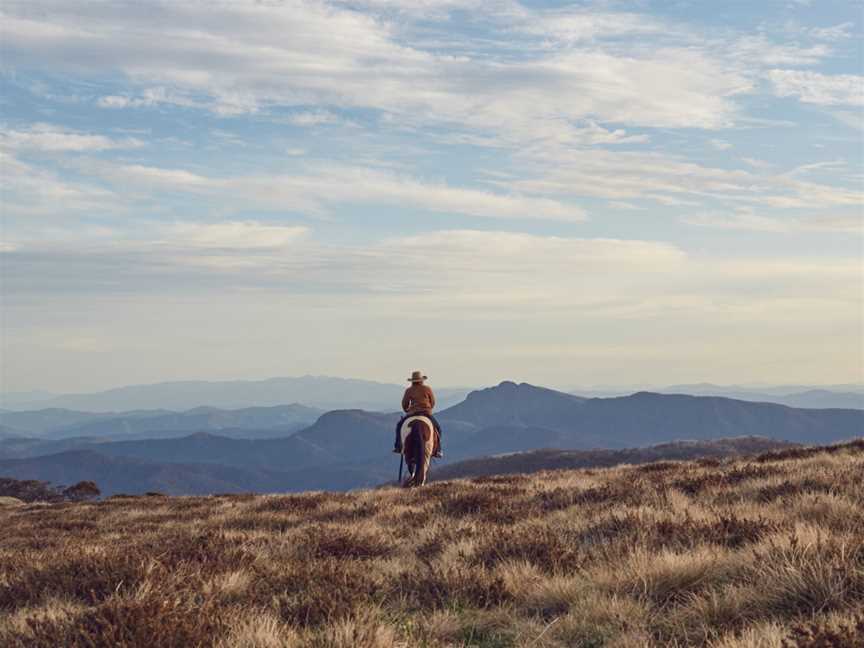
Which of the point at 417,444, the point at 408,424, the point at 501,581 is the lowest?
the point at 417,444

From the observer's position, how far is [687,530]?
6.51 metres

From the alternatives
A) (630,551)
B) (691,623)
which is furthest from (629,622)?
(630,551)

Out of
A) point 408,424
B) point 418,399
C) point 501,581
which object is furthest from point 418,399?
point 501,581

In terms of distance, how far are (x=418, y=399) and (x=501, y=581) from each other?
558 inches

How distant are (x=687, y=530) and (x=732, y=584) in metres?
1.86

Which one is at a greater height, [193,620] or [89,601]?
[193,620]

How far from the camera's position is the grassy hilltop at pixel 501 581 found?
390 centimetres

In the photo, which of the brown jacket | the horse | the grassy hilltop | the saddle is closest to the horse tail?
the horse

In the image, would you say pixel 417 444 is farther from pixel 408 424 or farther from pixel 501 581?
pixel 501 581

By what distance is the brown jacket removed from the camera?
765 inches

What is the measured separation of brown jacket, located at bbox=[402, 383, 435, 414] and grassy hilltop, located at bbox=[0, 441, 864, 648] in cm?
958

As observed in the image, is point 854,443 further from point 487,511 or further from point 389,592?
point 389,592

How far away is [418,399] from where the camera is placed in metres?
19.4

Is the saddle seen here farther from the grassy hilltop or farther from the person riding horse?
the grassy hilltop
